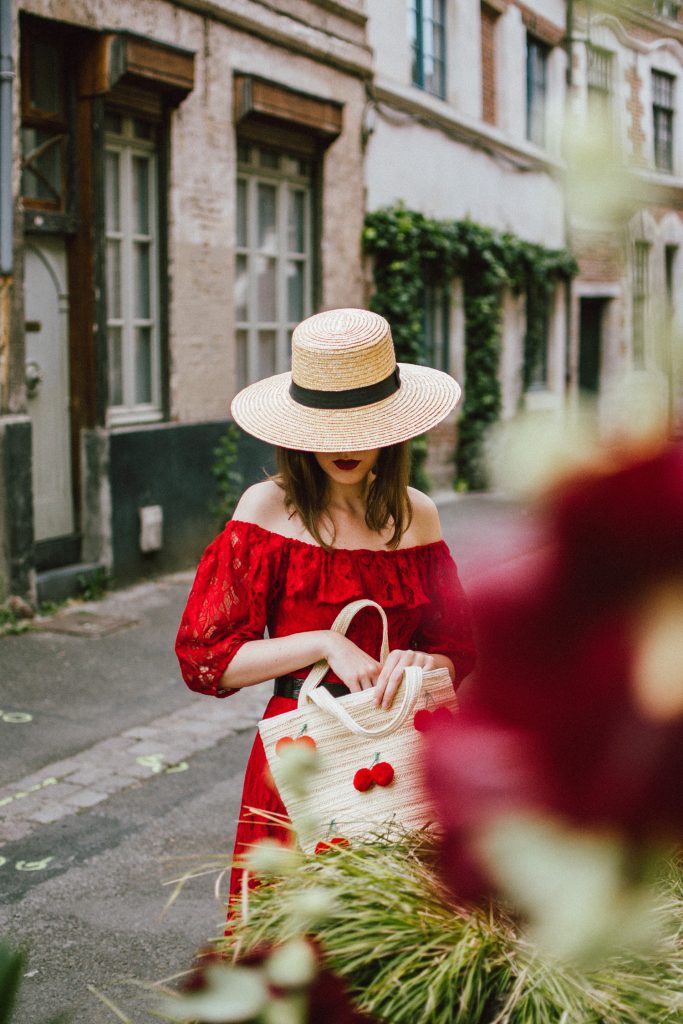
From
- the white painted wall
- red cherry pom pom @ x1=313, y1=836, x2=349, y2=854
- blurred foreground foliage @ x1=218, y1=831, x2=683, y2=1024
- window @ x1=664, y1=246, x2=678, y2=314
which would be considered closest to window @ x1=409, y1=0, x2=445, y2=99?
the white painted wall

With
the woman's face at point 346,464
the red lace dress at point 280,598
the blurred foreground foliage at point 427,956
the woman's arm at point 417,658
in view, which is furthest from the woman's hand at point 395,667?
the blurred foreground foliage at point 427,956

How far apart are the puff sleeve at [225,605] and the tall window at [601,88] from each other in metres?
1.78

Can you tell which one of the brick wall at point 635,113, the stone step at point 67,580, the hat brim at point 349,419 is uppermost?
the brick wall at point 635,113

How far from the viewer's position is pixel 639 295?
0.46 meters

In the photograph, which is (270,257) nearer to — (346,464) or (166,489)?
(166,489)

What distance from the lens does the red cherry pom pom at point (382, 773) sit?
1.74 m

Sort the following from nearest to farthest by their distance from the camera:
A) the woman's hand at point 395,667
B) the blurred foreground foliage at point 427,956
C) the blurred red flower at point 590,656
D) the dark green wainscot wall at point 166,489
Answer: the blurred red flower at point 590,656 → the blurred foreground foliage at point 427,956 → the woman's hand at point 395,667 → the dark green wainscot wall at point 166,489

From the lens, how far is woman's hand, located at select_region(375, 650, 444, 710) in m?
1.94

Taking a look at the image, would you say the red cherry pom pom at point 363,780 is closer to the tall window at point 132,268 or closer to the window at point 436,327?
the tall window at point 132,268

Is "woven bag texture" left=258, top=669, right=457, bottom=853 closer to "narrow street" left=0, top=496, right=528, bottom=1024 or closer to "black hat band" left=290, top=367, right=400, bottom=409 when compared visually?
"narrow street" left=0, top=496, right=528, bottom=1024

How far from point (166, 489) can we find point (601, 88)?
8.13 m

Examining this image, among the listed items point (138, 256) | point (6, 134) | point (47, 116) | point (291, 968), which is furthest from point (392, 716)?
point (138, 256)

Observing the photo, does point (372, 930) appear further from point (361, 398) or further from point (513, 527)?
point (361, 398)

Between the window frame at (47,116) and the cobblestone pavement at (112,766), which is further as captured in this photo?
the window frame at (47,116)
